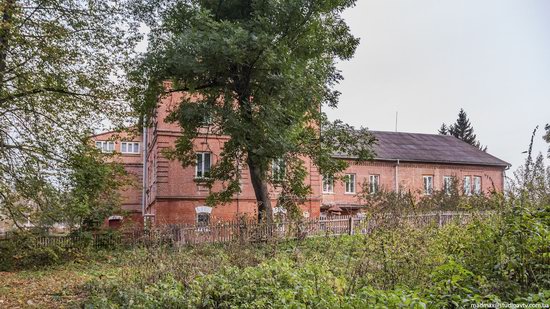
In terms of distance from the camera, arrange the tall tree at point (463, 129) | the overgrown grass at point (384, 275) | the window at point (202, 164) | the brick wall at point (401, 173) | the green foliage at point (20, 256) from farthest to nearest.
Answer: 1. the tall tree at point (463, 129)
2. the brick wall at point (401, 173)
3. the window at point (202, 164)
4. the green foliage at point (20, 256)
5. the overgrown grass at point (384, 275)

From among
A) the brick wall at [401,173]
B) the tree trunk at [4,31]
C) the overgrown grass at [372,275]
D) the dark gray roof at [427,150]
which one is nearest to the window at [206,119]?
the tree trunk at [4,31]

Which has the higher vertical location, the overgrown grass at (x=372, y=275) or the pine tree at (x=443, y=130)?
the pine tree at (x=443, y=130)

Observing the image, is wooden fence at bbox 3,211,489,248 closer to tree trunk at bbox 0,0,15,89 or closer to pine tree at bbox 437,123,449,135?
tree trunk at bbox 0,0,15,89

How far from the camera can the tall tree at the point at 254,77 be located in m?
16.8

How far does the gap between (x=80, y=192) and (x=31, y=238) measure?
1.75m

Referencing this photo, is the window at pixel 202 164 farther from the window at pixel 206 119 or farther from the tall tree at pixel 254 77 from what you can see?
the window at pixel 206 119

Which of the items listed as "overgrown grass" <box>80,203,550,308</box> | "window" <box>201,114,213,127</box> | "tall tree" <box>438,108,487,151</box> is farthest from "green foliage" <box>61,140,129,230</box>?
"tall tree" <box>438,108,487,151</box>

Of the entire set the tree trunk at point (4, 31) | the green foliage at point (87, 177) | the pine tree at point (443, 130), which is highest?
the pine tree at point (443, 130)

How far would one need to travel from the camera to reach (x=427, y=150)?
38719mm

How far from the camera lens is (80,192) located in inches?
510

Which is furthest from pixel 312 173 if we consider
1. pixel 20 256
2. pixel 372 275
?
pixel 372 275

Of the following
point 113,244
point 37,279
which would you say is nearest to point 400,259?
point 37,279

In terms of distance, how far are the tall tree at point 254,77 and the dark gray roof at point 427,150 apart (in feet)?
53.2

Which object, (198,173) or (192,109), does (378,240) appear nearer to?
(192,109)
